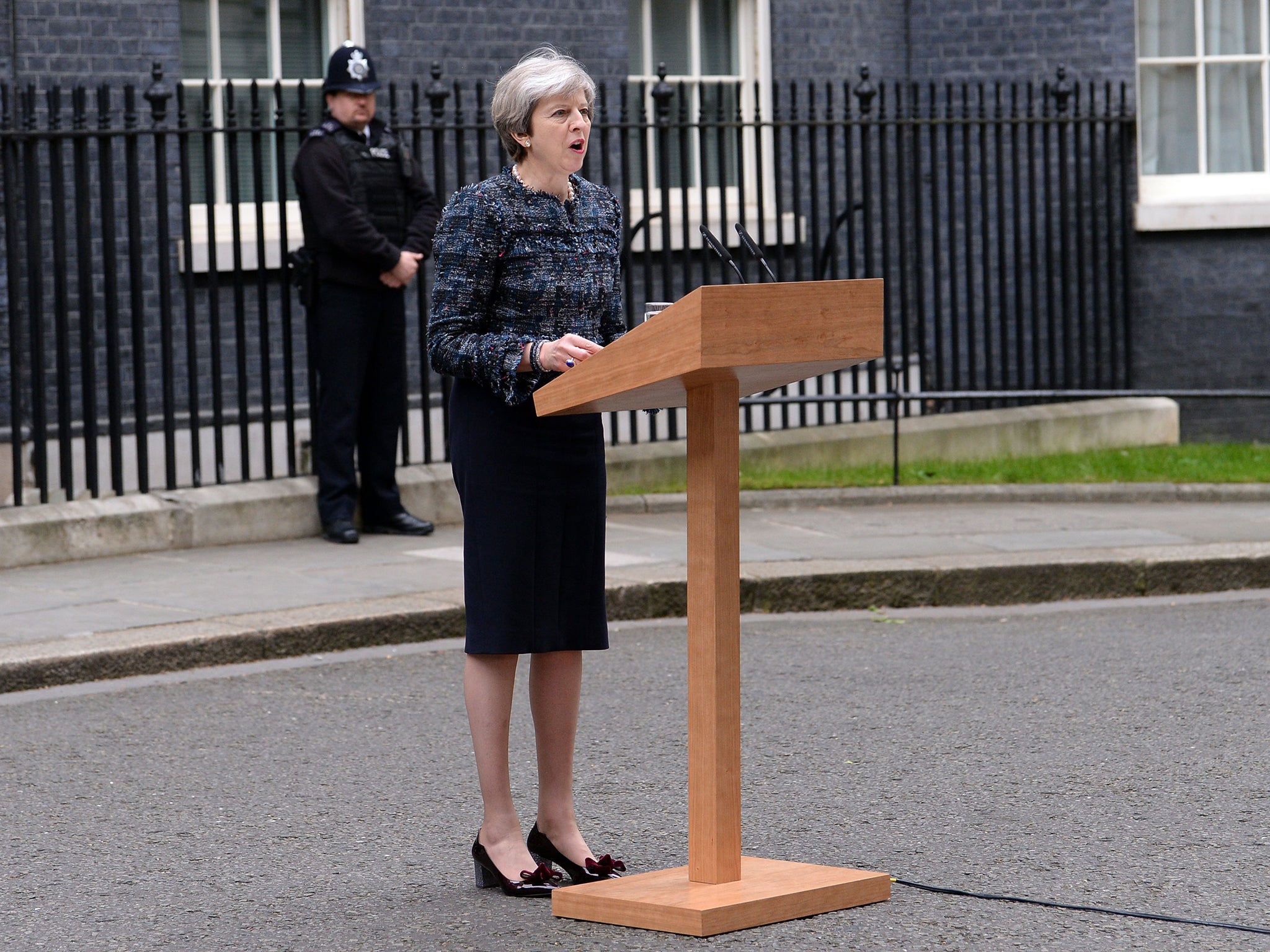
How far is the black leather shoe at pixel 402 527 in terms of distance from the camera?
8.81m

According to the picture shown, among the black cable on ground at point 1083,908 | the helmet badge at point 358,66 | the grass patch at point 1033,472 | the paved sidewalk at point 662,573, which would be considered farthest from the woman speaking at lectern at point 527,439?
the grass patch at point 1033,472

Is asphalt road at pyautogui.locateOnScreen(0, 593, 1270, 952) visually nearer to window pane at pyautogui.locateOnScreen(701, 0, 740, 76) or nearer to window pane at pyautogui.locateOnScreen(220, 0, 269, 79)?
window pane at pyautogui.locateOnScreen(220, 0, 269, 79)

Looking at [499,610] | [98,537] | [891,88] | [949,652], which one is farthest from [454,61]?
[499,610]

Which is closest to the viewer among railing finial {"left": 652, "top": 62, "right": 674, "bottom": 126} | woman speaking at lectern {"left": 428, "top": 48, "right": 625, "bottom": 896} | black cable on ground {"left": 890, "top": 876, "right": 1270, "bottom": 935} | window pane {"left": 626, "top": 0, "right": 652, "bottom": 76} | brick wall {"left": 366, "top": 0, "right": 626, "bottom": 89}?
black cable on ground {"left": 890, "top": 876, "right": 1270, "bottom": 935}

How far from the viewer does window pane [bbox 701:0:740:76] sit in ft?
41.8

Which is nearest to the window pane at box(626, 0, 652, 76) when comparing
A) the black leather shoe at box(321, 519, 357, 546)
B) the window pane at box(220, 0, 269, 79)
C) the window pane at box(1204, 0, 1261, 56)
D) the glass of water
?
the window pane at box(220, 0, 269, 79)

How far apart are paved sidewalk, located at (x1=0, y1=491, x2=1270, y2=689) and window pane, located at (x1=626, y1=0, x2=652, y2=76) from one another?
14.1 feet

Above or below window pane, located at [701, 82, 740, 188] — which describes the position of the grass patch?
below

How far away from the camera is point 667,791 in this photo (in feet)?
16.0

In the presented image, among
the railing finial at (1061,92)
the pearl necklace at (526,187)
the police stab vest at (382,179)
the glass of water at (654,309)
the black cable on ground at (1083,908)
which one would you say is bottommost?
the black cable on ground at (1083,908)

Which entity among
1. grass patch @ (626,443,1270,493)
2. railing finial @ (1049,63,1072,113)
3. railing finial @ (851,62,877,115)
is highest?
railing finial @ (1049,63,1072,113)

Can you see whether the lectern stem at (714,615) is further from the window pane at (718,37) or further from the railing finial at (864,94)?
the window pane at (718,37)

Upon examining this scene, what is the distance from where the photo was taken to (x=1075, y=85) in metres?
11.6

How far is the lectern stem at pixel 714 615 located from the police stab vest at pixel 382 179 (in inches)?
197
